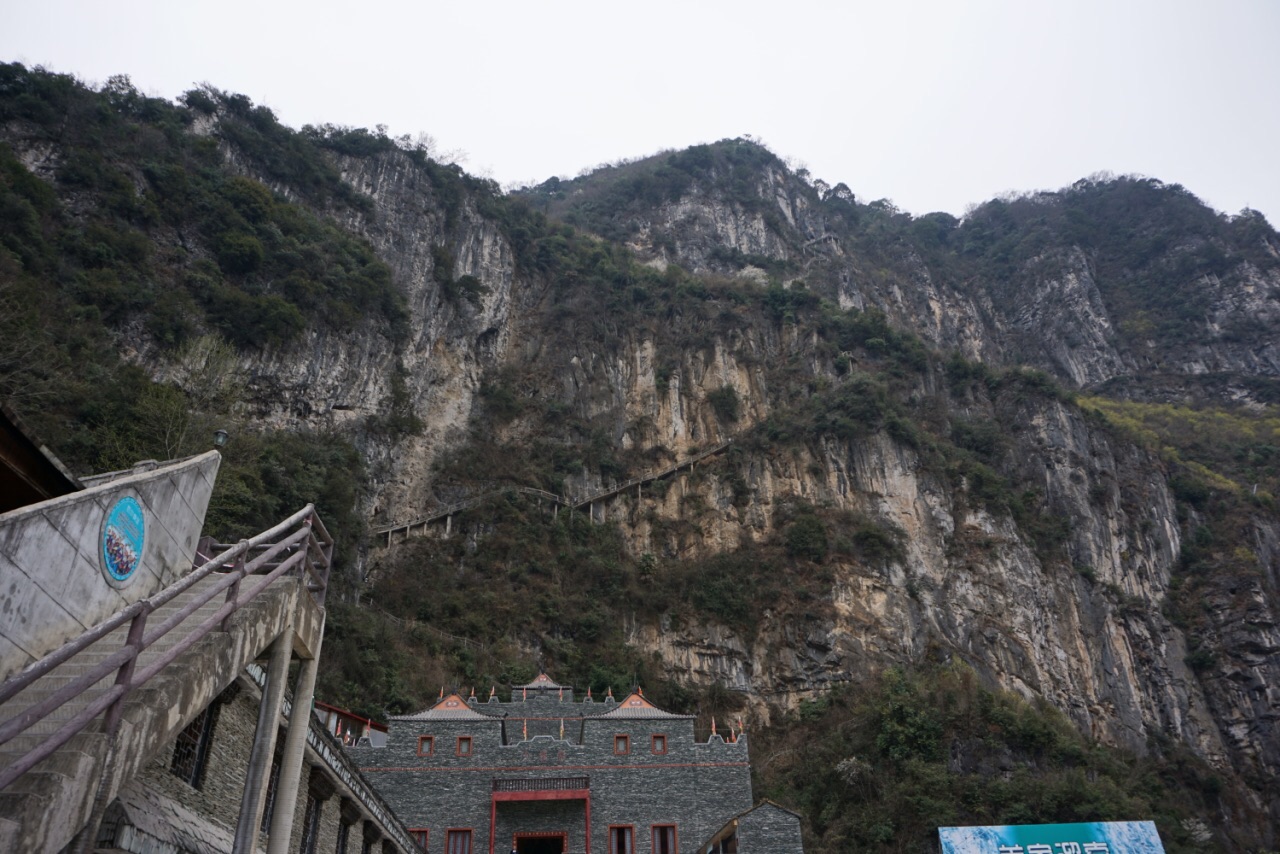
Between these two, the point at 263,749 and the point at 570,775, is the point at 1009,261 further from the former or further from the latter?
the point at 263,749

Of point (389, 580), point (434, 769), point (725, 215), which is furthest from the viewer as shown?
point (725, 215)

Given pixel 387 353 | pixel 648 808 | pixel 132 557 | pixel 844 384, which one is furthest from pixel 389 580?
pixel 132 557

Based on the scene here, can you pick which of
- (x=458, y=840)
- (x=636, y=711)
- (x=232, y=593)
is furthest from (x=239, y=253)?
(x=232, y=593)

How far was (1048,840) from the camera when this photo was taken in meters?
18.2

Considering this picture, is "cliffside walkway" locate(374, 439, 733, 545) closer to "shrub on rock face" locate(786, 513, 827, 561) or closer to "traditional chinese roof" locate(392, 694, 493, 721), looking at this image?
"shrub on rock face" locate(786, 513, 827, 561)

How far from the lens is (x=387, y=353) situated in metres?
37.0

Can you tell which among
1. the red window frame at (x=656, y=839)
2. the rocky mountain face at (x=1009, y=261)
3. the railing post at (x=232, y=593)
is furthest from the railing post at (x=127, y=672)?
the rocky mountain face at (x=1009, y=261)

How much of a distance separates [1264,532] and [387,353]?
143 feet

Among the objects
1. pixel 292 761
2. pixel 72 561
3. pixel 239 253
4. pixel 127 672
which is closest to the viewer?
pixel 127 672

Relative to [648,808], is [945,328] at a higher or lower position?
higher

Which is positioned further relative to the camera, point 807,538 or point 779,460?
point 779,460

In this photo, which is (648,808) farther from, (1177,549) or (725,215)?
(725,215)

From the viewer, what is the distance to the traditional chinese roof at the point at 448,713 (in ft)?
71.2

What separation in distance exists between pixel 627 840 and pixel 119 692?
746 inches
